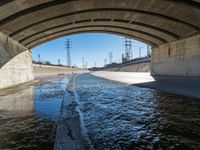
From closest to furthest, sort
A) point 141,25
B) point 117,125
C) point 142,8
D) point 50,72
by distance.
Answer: point 117,125 < point 142,8 < point 141,25 < point 50,72

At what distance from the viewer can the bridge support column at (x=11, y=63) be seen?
64.6ft

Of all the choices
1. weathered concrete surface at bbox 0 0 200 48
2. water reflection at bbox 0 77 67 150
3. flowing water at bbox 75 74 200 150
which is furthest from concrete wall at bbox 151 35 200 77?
water reflection at bbox 0 77 67 150

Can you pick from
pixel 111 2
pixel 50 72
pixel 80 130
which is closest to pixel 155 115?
pixel 80 130

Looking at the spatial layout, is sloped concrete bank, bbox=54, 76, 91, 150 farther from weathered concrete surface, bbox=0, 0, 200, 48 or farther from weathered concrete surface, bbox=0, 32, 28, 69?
weathered concrete surface, bbox=0, 32, 28, 69

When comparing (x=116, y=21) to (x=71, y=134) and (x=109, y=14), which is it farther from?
(x=71, y=134)

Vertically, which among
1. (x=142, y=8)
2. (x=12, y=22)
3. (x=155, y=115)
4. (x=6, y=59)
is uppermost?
(x=142, y=8)

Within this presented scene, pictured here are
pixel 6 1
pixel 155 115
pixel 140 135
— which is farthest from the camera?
pixel 6 1

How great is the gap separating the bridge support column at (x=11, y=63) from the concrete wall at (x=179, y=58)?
22797 millimetres

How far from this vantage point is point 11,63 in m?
22.8

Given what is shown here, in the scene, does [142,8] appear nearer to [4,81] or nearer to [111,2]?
[111,2]

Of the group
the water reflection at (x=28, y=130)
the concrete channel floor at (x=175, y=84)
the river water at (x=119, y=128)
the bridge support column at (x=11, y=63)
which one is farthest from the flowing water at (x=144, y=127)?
the bridge support column at (x=11, y=63)

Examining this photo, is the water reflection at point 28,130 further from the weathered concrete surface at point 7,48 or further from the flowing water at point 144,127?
the weathered concrete surface at point 7,48

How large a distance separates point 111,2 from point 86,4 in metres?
2.62

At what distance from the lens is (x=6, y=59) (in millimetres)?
20984
